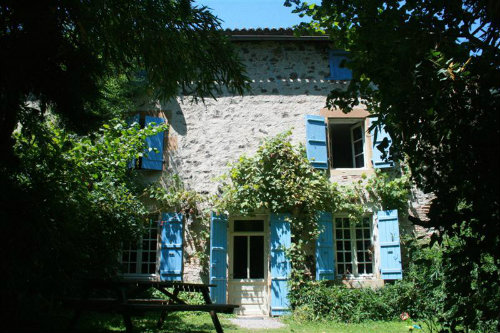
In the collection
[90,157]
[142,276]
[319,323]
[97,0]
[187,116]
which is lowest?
[319,323]

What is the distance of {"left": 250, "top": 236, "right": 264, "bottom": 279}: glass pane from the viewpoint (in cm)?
848

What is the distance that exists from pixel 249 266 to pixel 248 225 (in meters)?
0.83

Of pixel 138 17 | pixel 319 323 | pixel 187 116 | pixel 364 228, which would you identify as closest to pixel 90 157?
Result: pixel 138 17

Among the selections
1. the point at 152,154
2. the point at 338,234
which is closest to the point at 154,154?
the point at 152,154

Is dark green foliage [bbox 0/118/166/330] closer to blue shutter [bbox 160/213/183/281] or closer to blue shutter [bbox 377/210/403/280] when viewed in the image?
blue shutter [bbox 160/213/183/281]

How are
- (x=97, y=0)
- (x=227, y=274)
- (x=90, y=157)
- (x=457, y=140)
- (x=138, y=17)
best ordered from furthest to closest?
(x=227, y=274) < (x=90, y=157) < (x=138, y=17) < (x=97, y=0) < (x=457, y=140)

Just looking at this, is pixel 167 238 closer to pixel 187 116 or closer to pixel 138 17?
pixel 187 116

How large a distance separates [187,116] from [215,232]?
2.62 metres

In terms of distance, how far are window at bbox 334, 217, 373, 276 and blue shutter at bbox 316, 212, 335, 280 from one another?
0.40 m

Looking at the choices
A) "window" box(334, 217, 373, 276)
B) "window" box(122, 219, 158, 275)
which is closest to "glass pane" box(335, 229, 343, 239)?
"window" box(334, 217, 373, 276)

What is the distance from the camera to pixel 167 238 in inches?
322

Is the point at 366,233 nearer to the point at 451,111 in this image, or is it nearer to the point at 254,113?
the point at 254,113

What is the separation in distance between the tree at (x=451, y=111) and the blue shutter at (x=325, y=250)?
5.36 meters

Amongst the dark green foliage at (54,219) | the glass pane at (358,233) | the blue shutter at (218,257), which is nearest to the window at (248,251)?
the blue shutter at (218,257)
